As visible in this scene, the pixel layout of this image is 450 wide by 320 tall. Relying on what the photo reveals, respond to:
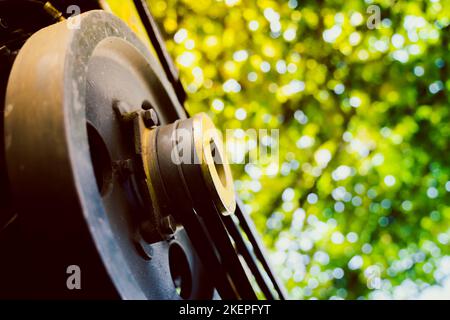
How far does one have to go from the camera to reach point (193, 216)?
211 centimetres

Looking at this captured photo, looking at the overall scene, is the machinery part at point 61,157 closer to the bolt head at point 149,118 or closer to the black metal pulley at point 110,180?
the black metal pulley at point 110,180

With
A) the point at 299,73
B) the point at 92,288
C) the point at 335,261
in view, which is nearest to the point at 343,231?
the point at 335,261

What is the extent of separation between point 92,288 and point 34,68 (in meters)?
0.75

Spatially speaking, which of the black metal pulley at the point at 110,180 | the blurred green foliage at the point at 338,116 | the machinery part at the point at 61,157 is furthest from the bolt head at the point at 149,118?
the blurred green foliage at the point at 338,116

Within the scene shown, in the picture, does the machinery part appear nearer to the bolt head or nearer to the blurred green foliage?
the bolt head

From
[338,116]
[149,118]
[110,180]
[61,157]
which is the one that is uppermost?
[61,157]

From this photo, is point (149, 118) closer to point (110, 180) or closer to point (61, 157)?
point (110, 180)

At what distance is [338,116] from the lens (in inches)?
260

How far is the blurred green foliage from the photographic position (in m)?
6.08

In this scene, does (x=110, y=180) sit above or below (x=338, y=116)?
above

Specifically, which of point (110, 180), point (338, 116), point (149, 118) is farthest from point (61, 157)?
point (338, 116)

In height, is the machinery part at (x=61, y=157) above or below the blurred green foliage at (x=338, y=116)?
above

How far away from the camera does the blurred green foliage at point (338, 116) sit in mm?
6082

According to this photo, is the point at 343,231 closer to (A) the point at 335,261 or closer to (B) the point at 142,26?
(A) the point at 335,261
